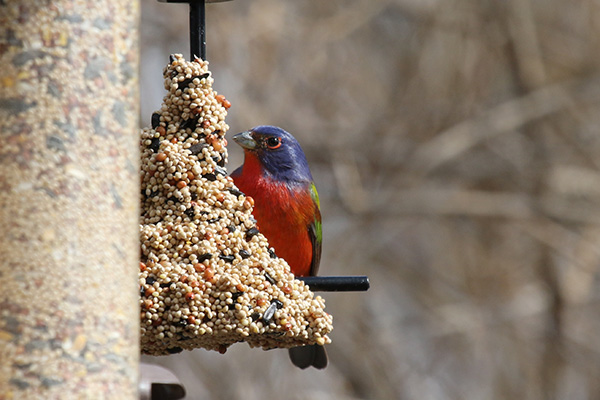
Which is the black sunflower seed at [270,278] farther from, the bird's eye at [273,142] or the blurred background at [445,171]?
the blurred background at [445,171]

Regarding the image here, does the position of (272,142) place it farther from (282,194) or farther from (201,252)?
(201,252)

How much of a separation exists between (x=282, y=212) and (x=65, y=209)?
2049mm

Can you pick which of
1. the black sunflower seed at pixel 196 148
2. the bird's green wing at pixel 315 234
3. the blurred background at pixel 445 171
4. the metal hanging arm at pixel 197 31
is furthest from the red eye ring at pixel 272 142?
the blurred background at pixel 445 171

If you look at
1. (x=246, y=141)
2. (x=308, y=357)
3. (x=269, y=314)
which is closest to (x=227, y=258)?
(x=269, y=314)

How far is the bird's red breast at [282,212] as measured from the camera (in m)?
4.71

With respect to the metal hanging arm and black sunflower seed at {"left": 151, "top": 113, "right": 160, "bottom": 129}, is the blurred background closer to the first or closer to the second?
the metal hanging arm

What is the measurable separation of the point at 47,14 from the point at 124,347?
3.28ft

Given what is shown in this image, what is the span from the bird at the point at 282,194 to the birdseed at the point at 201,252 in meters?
1.00

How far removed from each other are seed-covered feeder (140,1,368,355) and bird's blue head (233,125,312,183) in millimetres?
1051

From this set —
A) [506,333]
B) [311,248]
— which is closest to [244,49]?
[506,333]

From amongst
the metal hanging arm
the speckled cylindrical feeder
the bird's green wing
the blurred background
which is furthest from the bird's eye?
the blurred background

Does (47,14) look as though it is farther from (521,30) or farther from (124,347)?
(521,30)

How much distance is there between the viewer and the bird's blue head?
481 centimetres

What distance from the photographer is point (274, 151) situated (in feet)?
15.9
